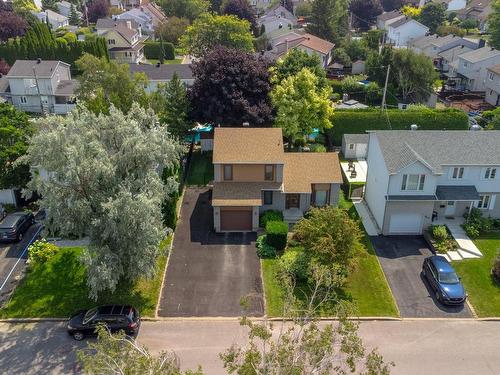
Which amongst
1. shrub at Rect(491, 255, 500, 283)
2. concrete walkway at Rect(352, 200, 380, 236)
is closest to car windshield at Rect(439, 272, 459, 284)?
shrub at Rect(491, 255, 500, 283)

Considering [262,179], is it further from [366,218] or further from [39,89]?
[39,89]

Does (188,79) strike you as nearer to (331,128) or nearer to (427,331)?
(331,128)

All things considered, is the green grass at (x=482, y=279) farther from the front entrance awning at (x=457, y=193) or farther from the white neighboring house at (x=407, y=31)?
the white neighboring house at (x=407, y=31)

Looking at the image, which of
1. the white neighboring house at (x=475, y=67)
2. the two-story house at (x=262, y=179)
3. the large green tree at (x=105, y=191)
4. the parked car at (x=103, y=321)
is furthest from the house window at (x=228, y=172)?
the white neighboring house at (x=475, y=67)

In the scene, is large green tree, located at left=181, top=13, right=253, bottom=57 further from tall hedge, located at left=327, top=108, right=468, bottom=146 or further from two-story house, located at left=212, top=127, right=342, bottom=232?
two-story house, located at left=212, top=127, right=342, bottom=232

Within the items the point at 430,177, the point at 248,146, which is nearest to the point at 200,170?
the point at 248,146

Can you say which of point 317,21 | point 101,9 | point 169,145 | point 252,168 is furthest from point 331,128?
point 101,9
